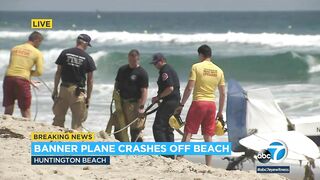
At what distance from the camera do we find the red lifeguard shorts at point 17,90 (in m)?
8.69

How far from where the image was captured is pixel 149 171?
6535 mm

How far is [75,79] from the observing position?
836 centimetres

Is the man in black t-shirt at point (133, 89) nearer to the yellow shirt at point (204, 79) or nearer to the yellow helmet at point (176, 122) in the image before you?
the yellow helmet at point (176, 122)

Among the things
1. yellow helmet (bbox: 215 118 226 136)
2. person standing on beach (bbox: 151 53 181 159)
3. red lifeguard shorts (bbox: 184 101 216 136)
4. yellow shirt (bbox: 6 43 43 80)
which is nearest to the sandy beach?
red lifeguard shorts (bbox: 184 101 216 136)

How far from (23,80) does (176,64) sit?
1854 cm

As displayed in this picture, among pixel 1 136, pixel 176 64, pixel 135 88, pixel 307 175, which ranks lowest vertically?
pixel 307 175

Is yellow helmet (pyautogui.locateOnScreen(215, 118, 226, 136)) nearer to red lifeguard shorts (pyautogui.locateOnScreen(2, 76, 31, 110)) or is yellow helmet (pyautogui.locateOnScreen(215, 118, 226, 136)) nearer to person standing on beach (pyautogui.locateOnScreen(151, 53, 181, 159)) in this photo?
person standing on beach (pyautogui.locateOnScreen(151, 53, 181, 159))

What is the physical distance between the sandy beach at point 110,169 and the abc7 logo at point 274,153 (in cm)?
40

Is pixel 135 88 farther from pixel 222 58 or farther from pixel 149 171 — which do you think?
pixel 222 58

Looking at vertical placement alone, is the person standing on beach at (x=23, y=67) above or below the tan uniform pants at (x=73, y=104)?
above

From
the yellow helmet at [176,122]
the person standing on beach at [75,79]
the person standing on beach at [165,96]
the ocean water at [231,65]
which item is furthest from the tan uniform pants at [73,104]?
the ocean water at [231,65]

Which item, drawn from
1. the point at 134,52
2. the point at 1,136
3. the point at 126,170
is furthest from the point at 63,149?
the point at 134,52

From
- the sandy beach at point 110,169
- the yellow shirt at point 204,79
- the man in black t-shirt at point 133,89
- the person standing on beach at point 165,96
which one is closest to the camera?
the sandy beach at point 110,169

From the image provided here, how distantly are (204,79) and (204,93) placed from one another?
159mm
